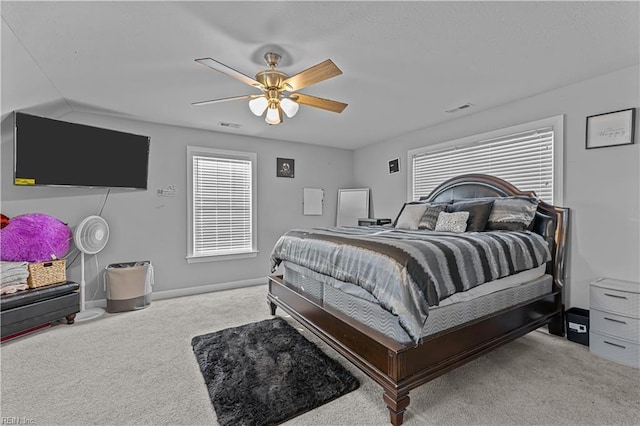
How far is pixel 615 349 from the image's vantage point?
2.32 m

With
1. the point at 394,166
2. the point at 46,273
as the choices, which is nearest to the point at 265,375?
the point at 46,273

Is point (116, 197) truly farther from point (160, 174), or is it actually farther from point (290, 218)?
point (290, 218)

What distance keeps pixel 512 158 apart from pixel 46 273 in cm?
535

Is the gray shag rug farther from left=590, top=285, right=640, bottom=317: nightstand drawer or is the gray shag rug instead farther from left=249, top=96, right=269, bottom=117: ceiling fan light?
left=590, top=285, right=640, bottom=317: nightstand drawer

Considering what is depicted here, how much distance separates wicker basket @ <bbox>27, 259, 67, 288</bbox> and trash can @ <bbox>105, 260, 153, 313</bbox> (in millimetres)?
433

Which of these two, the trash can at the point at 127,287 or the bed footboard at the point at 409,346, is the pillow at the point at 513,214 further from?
the trash can at the point at 127,287

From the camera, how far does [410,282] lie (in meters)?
1.69

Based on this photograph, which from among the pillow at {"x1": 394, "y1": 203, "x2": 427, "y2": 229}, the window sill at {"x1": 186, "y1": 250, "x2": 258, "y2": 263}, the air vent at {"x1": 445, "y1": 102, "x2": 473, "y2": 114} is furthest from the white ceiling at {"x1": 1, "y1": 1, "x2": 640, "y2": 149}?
the window sill at {"x1": 186, "y1": 250, "x2": 258, "y2": 263}

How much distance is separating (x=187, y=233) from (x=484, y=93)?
425 centimetres

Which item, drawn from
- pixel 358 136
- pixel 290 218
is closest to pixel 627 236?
pixel 358 136

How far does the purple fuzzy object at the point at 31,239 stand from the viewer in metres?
2.93

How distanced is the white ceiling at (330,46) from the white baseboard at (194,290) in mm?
2400

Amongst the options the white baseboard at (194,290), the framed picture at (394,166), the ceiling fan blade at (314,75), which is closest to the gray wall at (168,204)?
the white baseboard at (194,290)

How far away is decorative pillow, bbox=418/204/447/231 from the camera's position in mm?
3351
